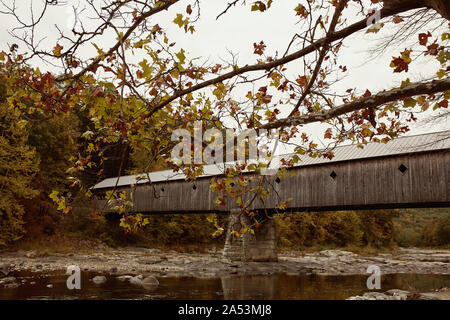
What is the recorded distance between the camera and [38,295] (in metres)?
7.27

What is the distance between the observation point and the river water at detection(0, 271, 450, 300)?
7704 mm

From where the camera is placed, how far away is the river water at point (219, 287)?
7704 mm

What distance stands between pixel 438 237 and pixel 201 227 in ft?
75.3

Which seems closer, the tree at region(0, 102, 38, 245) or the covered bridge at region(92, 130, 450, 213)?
the covered bridge at region(92, 130, 450, 213)

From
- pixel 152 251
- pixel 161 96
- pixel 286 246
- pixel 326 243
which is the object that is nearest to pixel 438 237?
pixel 326 243

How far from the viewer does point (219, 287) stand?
30.6ft

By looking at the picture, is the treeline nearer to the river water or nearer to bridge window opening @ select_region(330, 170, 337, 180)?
the river water

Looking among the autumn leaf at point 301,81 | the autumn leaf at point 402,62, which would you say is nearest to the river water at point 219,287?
the autumn leaf at point 301,81

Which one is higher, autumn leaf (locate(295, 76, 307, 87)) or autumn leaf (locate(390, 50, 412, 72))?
autumn leaf (locate(295, 76, 307, 87))

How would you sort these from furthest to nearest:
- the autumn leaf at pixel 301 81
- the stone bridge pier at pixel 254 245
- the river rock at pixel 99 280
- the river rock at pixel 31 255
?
the stone bridge pier at pixel 254 245 < the river rock at pixel 31 255 < the river rock at pixel 99 280 < the autumn leaf at pixel 301 81

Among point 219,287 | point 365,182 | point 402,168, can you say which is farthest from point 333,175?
point 219,287

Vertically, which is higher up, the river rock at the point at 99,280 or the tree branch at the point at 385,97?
the tree branch at the point at 385,97

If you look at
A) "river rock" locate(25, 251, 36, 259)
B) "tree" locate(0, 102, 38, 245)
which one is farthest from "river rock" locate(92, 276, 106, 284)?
"tree" locate(0, 102, 38, 245)

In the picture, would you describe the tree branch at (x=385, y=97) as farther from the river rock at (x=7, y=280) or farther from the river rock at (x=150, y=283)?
the river rock at (x=7, y=280)
